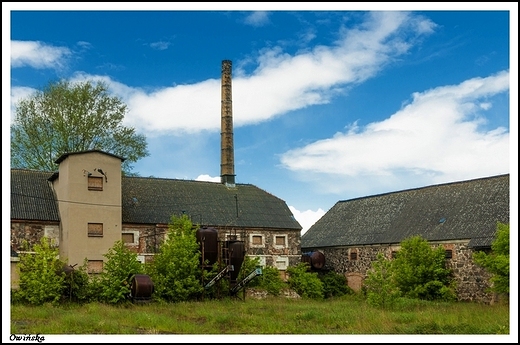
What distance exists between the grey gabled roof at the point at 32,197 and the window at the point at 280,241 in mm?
12015

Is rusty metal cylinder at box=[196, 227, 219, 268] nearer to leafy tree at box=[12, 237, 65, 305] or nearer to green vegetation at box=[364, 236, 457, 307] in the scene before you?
leafy tree at box=[12, 237, 65, 305]

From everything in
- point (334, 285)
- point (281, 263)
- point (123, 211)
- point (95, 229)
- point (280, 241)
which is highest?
point (123, 211)

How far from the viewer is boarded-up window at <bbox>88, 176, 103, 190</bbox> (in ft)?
93.4

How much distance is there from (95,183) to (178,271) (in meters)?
5.87

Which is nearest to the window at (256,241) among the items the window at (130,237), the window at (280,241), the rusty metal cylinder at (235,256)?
the window at (280,241)

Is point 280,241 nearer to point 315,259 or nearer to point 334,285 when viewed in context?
point 315,259

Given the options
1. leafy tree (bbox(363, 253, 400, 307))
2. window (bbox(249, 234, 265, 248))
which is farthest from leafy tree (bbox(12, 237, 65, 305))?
leafy tree (bbox(363, 253, 400, 307))

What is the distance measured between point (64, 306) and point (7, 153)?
46.8 ft

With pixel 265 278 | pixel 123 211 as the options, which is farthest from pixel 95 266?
pixel 265 278

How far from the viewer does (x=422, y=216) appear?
33.4 meters

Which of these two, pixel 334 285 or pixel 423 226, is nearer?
pixel 423 226

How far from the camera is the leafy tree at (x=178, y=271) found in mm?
26672

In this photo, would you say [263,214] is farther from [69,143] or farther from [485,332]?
[485,332]

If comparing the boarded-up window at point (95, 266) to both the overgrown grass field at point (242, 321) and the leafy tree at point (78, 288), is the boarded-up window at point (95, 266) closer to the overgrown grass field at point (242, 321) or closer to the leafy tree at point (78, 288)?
the leafy tree at point (78, 288)
